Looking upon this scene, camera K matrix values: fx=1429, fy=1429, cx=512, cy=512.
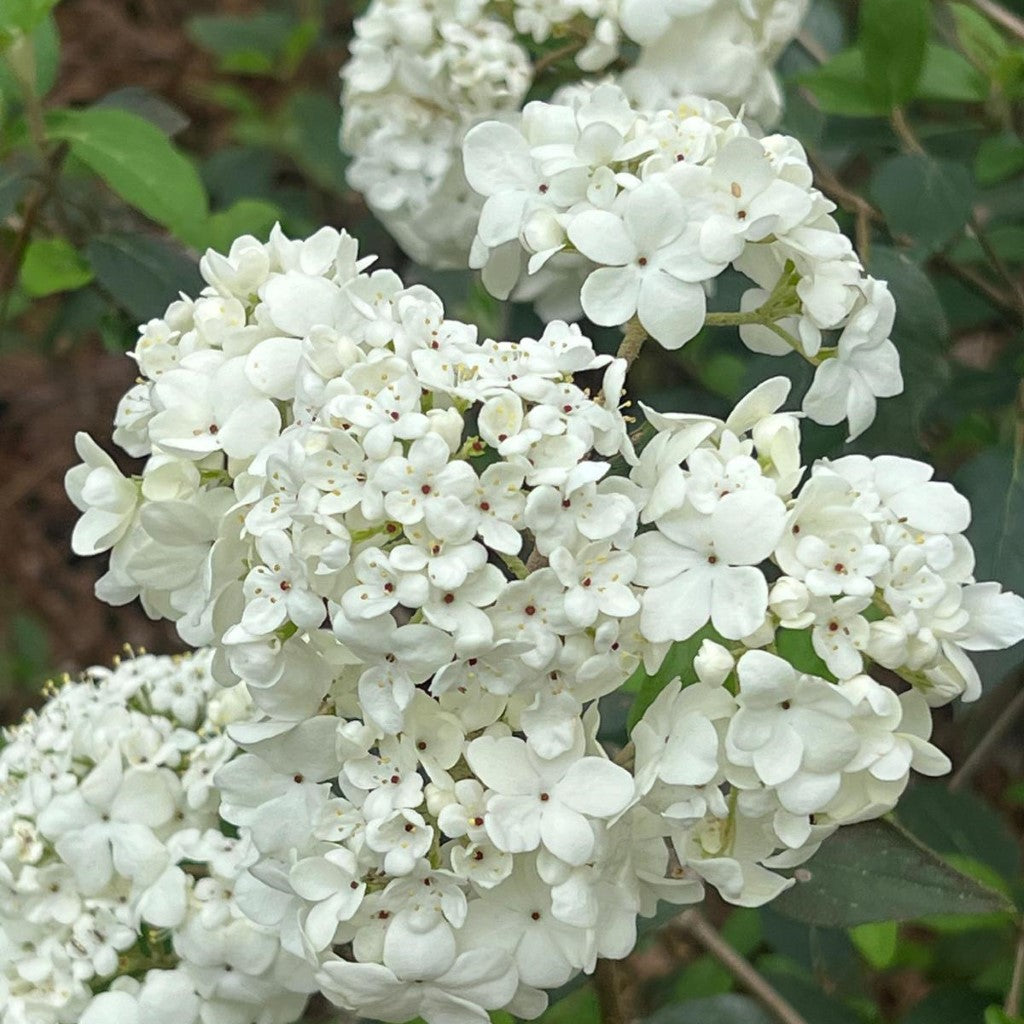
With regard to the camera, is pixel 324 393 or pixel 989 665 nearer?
pixel 324 393

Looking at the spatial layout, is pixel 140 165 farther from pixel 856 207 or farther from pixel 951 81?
pixel 951 81

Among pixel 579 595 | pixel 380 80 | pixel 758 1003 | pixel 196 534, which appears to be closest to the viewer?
pixel 579 595

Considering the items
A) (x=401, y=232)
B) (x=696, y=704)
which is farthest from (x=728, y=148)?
(x=401, y=232)

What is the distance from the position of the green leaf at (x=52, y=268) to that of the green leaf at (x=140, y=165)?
0.69 feet

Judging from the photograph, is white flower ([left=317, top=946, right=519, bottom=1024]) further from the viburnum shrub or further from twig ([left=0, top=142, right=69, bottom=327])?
twig ([left=0, top=142, right=69, bottom=327])

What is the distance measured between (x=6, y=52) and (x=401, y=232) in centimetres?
49

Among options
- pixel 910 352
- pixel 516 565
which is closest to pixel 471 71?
pixel 910 352

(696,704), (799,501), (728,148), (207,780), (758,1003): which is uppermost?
(728,148)

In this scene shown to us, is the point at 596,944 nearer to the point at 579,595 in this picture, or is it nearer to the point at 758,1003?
the point at 579,595

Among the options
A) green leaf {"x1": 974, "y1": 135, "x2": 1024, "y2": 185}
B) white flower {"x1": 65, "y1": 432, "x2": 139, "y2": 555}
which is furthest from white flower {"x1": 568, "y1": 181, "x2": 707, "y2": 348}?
green leaf {"x1": 974, "y1": 135, "x2": 1024, "y2": 185}

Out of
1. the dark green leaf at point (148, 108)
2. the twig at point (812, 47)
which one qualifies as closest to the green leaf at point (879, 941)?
the twig at point (812, 47)

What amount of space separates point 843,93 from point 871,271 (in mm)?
411

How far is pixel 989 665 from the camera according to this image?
1170mm

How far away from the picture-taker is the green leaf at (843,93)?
5.68 ft
